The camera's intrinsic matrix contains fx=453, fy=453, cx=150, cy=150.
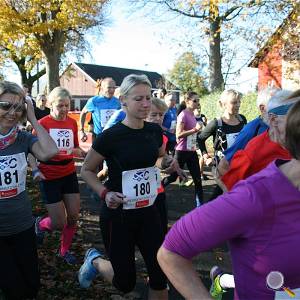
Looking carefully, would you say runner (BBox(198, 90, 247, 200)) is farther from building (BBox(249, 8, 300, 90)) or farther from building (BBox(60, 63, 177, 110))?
building (BBox(60, 63, 177, 110))

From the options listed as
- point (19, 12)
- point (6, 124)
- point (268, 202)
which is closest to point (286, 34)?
point (19, 12)

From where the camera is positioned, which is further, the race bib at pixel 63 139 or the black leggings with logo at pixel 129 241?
the race bib at pixel 63 139

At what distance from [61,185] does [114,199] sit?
6.45 feet

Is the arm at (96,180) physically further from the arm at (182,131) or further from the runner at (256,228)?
the arm at (182,131)

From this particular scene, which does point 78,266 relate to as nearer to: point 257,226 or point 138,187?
point 138,187

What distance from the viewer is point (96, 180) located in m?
3.68

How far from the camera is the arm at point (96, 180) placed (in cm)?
338

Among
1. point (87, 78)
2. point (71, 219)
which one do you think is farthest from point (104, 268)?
point (87, 78)

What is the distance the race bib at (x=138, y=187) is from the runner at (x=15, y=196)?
0.65 meters

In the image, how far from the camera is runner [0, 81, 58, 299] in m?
3.36

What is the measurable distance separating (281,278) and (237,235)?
0.22m

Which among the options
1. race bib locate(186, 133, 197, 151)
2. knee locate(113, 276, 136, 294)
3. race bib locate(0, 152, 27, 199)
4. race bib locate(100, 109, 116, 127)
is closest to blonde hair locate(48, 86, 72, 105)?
race bib locate(0, 152, 27, 199)

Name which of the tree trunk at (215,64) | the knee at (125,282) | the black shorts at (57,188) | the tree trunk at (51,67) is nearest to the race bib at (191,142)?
the black shorts at (57,188)

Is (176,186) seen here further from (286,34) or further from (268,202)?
(286,34)
